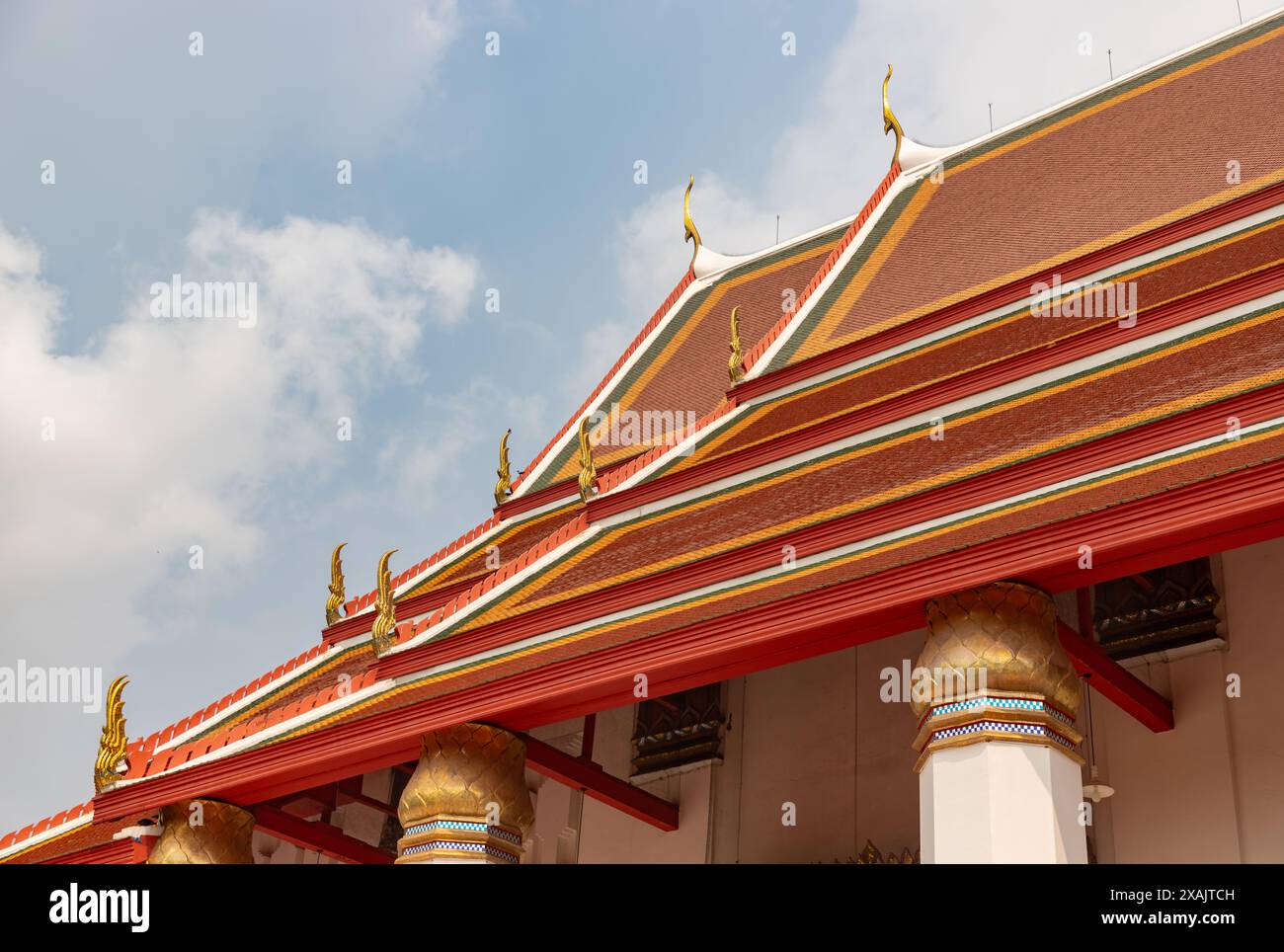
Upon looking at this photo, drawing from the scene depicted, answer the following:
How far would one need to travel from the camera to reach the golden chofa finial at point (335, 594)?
38.6ft

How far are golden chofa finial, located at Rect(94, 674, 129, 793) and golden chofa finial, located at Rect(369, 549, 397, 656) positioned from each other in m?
1.62

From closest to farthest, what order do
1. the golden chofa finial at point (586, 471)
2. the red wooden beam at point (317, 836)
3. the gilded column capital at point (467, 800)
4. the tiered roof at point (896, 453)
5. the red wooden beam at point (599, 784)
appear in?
the tiered roof at point (896, 453) < the gilded column capital at point (467, 800) < the red wooden beam at point (599, 784) < the red wooden beam at point (317, 836) < the golden chofa finial at point (586, 471)

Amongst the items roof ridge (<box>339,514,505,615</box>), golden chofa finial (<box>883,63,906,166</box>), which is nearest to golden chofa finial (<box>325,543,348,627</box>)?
roof ridge (<box>339,514,505,615</box>)

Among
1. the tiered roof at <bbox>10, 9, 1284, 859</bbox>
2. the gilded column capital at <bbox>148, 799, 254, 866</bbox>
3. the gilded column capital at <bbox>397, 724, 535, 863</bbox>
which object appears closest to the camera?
the tiered roof at <bbox>10, 9, 1284, 859</bbox>

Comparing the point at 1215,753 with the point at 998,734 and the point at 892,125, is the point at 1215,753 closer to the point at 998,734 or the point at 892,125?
the point at 998,734

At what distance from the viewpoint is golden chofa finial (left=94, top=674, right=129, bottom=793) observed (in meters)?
8.84

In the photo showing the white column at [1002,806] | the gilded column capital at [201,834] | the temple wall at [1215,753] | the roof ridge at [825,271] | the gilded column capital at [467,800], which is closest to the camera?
the white column at [1002,806]

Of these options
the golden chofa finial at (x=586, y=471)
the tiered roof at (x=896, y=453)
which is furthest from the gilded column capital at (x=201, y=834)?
the golden chofa finial at (x=586, y=471)

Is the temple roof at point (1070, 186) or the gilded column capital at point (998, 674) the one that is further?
the temple roof at point (1070, 186)

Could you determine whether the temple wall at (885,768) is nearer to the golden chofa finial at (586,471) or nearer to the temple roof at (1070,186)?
the golden chofa finial at (586,471)

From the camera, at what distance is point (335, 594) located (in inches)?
468

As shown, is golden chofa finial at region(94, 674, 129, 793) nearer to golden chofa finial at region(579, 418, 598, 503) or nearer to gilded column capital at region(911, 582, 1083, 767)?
golden chofa finial at region(579, 418, 598, 503)

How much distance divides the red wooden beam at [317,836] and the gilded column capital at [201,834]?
0.18m
